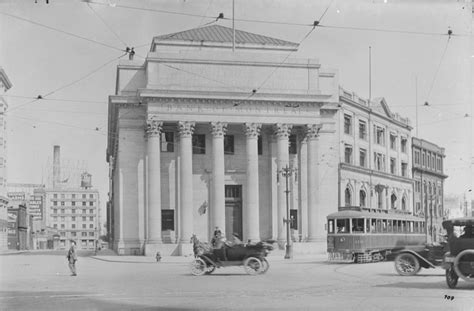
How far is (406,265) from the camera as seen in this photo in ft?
78.9

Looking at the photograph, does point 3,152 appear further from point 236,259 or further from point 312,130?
point 236,259

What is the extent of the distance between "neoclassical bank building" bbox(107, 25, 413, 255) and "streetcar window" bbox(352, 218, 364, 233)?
51.0 ft

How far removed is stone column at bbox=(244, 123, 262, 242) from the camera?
5131 cm

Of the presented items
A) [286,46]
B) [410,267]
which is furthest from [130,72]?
[410,267]

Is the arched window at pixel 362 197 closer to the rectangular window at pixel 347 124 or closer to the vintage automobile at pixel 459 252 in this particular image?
the rectangular window at pixel 347 124

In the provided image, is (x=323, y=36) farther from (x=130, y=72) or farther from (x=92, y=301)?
(x=130, y=72)

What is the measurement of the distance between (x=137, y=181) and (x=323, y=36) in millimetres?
25549

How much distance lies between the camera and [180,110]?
49844mm

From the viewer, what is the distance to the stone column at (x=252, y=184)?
2020 inches

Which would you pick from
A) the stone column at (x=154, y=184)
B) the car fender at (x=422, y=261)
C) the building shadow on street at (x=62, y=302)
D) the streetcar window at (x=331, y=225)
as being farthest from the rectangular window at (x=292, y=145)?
the building shadow on street at (x=62, y=302)

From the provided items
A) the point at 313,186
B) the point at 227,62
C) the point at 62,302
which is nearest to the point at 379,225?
the point at 313,186

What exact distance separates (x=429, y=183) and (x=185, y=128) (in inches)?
1808

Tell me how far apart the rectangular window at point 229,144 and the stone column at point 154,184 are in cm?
628

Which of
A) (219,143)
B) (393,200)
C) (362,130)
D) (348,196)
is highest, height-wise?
(362,130)
